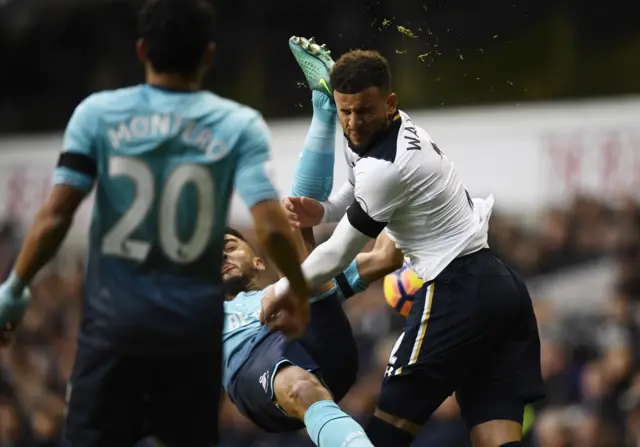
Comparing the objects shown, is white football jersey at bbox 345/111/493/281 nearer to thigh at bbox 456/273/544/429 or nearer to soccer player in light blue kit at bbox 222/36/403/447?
thigh at bbox 456/273/544/429

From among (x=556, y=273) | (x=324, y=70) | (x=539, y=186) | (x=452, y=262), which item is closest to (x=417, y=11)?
(x=539, y=186)

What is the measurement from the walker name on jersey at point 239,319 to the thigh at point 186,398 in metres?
1.85

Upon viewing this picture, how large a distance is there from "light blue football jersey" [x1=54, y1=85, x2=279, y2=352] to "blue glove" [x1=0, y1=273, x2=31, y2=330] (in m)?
0.26

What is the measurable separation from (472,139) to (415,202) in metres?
7.05

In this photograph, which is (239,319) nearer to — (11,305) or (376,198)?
(376,198)

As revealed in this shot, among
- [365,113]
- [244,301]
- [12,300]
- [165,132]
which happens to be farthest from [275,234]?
[244,301]

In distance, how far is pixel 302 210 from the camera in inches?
246

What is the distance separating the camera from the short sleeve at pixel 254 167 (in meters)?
4.47

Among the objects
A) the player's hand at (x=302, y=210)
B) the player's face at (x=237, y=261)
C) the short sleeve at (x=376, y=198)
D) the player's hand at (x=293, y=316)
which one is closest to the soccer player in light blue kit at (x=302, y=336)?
the player's face at (x=237, y=261)

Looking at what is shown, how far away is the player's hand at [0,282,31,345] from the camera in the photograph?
454cm

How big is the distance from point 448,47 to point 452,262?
7.93 meters

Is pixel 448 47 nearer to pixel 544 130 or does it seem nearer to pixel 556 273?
pixel 544 130

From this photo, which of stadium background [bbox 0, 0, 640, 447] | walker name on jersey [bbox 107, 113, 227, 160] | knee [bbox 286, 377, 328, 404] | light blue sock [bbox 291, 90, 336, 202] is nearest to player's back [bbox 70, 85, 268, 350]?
walker name on jersey [bbox 107, 113, 227, 160]

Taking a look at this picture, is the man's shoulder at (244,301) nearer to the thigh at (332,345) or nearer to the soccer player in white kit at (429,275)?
the thigh at (332,345)
